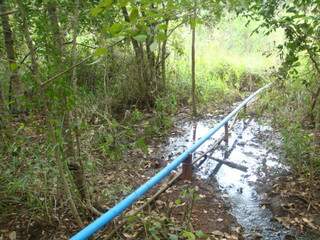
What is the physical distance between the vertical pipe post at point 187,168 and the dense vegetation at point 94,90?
0.58 metres

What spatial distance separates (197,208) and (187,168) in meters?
0.55

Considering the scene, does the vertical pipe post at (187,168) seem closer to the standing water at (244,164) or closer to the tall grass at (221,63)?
the standing water at (244,164)

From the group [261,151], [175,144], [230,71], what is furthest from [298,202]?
[230,71]

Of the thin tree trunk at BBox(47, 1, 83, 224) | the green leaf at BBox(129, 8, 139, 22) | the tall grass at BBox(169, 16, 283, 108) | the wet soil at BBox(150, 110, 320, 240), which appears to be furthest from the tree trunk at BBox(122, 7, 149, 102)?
the green leaf at BBox(129, 8, 139, 22)

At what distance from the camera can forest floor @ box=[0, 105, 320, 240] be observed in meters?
3.04

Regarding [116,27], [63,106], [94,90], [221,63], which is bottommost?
[221,63]

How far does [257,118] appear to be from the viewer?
6.79 meters

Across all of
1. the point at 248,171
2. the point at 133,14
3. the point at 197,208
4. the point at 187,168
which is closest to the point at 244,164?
the point at 248,171

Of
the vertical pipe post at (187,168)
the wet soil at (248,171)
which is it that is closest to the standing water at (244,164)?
the wet soil at (248,171)

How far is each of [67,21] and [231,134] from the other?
149 inches

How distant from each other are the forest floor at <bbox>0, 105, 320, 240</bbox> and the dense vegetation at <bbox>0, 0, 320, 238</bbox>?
0.11m

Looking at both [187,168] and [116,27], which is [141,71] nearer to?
[187,168]

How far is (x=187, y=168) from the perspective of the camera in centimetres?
399

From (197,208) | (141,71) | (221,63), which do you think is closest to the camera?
(197,208)
